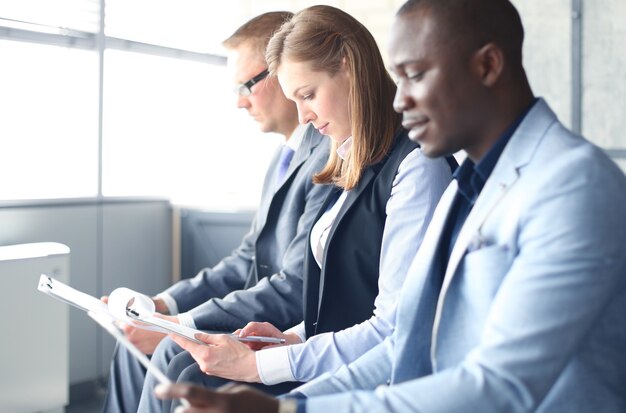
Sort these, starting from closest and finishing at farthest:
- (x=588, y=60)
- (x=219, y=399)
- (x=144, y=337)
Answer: (x=219, y=399), (x=144, y=337), (x=588, y=60)

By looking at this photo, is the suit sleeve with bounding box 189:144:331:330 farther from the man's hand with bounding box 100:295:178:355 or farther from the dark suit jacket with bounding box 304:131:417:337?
the dark suit jacket with bounding box 304:131:417:337

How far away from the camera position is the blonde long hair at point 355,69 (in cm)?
183

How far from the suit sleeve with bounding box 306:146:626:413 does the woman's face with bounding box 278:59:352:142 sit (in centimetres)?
89

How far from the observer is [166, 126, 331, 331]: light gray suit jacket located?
2.14m

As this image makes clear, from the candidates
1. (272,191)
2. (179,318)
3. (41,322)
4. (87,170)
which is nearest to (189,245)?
(87,170)

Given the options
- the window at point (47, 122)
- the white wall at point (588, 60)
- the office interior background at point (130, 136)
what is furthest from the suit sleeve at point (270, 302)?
the window at point (47, 122)

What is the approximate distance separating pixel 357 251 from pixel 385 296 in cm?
Result: 15

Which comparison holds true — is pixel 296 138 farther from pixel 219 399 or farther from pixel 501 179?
pixel 219 399

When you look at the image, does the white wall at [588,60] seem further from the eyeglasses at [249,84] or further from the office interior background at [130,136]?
the eyeglasses at [249,84]

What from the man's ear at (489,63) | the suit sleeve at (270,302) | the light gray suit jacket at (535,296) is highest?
the man's ear at (489,63)

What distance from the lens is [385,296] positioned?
1654 millimetres

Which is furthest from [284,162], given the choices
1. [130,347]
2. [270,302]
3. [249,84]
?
[130,347]

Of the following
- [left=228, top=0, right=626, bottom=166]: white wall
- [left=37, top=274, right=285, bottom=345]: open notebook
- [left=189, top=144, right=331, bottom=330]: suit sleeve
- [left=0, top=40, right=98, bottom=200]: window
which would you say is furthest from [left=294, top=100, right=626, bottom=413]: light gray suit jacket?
[left=0, top=40, right=98, bottom=200]: window

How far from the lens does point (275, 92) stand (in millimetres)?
2438
